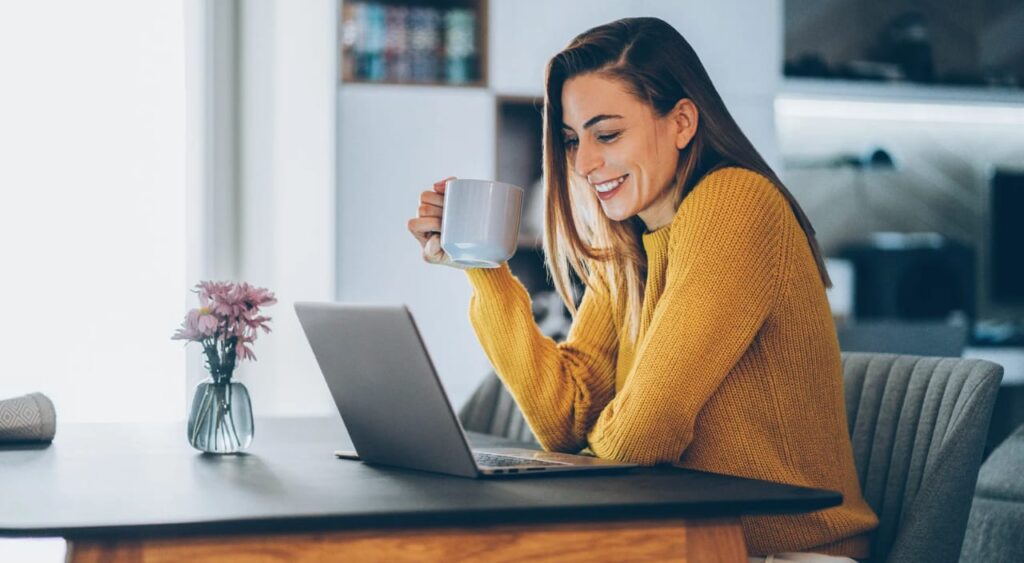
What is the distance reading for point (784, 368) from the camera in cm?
132

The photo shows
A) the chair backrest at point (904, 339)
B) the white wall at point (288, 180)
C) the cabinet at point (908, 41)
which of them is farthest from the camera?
the cabinet at point (908, 41)

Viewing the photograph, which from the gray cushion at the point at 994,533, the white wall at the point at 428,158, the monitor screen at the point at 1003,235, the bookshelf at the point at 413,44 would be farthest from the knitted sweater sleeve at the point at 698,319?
the monitor screen at the point at 1003,235

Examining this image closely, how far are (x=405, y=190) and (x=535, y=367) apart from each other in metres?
1.89

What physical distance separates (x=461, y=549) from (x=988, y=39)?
473 cm

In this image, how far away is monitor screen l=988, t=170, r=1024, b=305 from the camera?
15.8 feet

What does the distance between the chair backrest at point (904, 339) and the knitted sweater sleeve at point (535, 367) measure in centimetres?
128

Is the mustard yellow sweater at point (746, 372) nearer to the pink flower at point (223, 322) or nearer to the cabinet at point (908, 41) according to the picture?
the pink flower at point (223, 322)

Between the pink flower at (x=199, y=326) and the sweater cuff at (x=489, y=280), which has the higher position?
the sweater cuff at (x=489, y=280)

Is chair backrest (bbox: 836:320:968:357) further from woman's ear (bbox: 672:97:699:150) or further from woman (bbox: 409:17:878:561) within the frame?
woman's ear (bbox: 672:97:699:150)

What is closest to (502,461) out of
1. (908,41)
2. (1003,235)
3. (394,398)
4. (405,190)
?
(394,398)

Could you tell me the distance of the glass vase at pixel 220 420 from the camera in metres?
1.37

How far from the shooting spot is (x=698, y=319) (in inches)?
48.7

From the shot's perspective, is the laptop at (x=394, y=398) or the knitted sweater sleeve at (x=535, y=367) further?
the knitted sweater sleeve at (x=535, y=367)

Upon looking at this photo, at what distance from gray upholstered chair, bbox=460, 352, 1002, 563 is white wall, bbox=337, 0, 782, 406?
1939mm
